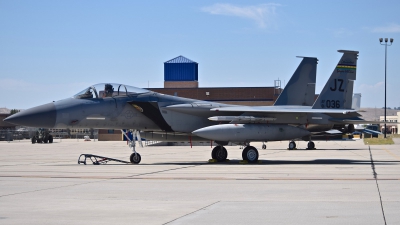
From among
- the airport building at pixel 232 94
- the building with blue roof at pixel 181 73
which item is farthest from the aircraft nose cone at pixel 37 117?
the building with blue roof at pixel 181 73

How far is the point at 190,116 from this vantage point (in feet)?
66.1

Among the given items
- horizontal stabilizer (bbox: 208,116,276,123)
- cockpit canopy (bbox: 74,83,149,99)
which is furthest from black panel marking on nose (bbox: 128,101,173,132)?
horizontal stabilizer (bbox: 208,116,276,123)

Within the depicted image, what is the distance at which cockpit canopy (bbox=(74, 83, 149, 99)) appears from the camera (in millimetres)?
18828

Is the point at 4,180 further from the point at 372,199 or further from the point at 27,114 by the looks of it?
the point at 372,199

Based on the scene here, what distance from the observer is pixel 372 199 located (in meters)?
9.39

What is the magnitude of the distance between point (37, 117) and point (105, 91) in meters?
2.58

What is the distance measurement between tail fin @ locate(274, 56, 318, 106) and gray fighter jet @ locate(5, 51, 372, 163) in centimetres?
69

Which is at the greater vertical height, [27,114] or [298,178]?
[27,114]

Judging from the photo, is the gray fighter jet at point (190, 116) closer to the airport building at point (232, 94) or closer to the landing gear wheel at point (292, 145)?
the landing gear wheel at point (292, 145)

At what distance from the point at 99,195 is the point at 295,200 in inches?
142

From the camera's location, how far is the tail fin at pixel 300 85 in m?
22.8

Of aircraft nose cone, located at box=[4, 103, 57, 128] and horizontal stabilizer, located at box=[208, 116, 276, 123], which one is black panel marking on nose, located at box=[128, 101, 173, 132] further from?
aircraft nose cone, located at box=[4, 103, 57, 128]

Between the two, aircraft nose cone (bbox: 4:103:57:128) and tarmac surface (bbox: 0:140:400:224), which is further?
aircraft nose cone (bbox: 4:103:57:128)

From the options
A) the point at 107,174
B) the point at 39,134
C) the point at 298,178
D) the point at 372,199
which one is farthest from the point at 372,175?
the point at 39,134
